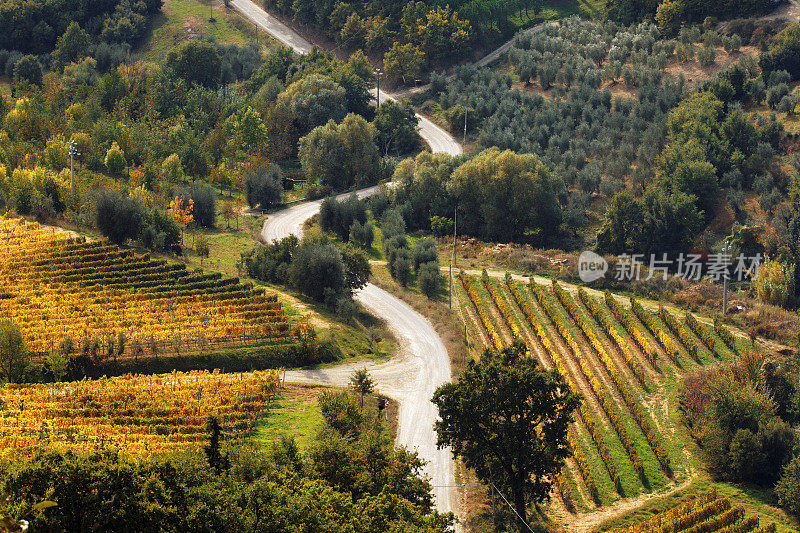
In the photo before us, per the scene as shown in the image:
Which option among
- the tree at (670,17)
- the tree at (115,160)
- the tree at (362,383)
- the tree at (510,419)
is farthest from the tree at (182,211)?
the tree at (670,17)

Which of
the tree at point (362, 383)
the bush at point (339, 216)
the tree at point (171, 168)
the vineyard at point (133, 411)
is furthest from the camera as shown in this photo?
the tree at point (171, 168)

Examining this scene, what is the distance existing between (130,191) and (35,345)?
26.5 meters

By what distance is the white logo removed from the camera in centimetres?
6938

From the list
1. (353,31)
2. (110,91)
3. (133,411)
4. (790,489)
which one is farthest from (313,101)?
(790,489)

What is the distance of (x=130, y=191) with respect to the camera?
74438mm

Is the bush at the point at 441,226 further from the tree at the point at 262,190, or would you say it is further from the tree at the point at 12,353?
the tree at the point at 12,353

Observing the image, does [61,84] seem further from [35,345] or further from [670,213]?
[670,213]

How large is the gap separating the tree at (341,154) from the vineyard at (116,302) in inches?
1125

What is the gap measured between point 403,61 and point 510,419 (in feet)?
244

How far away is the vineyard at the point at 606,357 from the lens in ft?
151

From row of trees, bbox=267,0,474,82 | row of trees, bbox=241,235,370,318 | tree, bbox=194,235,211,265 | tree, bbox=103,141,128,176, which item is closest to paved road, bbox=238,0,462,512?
row of trees, bbox=241,235,370,318

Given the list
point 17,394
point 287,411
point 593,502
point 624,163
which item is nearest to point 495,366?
point 593,502

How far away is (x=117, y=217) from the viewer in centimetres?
6256

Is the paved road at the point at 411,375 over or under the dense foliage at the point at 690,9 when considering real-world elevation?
under
